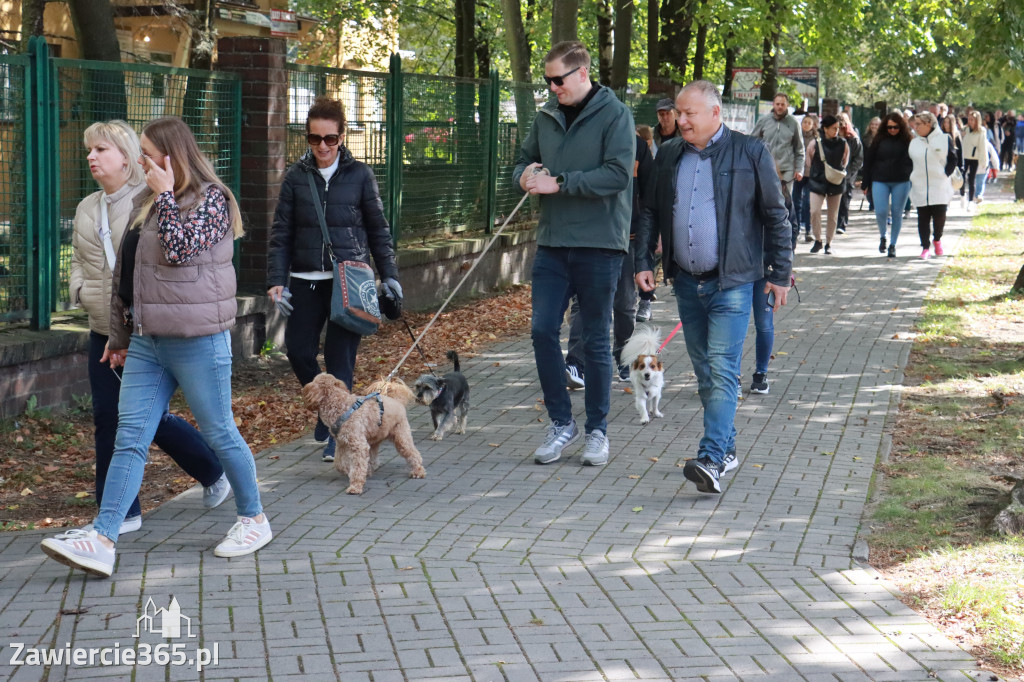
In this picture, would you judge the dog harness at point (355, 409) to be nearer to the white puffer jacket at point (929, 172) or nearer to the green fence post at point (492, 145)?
Result: the green fence post at point (492, 145)

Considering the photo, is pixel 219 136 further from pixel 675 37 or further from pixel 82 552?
pixel 675 37

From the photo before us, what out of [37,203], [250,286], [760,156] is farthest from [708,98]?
[250,286]

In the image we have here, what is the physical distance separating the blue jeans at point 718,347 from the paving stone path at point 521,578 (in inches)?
13.4

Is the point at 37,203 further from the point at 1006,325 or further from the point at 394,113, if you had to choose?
the point at 1006,325

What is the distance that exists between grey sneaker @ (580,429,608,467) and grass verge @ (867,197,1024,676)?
1.57 metres

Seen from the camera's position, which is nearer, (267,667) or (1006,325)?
(267,667)

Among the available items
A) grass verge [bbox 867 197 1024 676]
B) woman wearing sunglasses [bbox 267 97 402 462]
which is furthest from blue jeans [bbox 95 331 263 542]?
grass verge [bbox 867 197 1024 676]

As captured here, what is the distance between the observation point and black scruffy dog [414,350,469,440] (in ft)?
24.0

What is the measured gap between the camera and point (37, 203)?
7852 millimetres

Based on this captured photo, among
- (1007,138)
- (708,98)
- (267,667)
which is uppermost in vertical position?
(1007,138)

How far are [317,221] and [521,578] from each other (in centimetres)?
258

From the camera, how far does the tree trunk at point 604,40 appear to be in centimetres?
2358

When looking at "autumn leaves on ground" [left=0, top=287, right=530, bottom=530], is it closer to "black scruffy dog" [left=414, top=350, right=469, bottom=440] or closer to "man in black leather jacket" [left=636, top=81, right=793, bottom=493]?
"black scruffy dog" [left=414, top=350, right=469, bottom=440]

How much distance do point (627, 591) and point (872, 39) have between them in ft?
111
